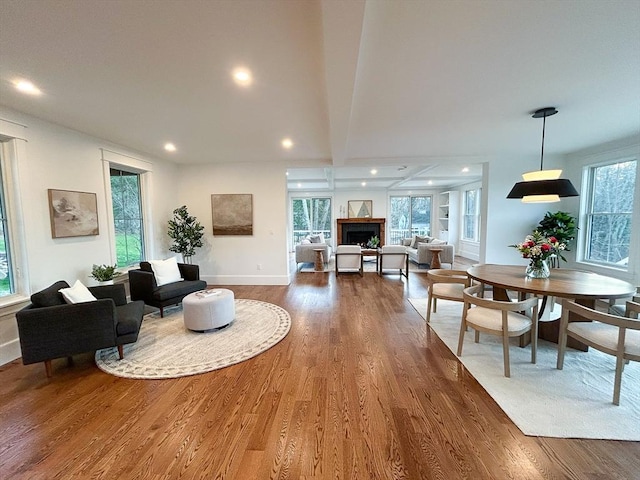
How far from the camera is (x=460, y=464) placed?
154 centimetres

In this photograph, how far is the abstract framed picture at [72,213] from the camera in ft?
10.5

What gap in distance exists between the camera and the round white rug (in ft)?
8.28

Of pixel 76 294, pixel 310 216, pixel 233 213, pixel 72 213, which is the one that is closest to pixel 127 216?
pixel 72 213

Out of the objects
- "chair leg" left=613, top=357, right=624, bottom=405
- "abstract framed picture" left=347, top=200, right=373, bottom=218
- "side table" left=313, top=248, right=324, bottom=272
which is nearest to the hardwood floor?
"chair leg" left=613, top=357, right=624, bottom=405

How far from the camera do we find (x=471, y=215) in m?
8.69

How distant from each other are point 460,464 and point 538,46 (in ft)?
9.11

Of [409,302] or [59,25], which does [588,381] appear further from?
[59,25]

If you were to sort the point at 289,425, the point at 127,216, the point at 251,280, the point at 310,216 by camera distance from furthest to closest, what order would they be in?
the point at 310,216
the point at 251,280
the point at 127,216
the point at 289,425

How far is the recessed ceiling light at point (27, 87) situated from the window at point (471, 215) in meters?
9.52

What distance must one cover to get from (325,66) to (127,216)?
442 centimetres

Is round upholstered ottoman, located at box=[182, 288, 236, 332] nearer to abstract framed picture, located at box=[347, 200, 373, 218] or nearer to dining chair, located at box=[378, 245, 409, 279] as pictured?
dining chair, located at box=[378, 245, 409, 279]

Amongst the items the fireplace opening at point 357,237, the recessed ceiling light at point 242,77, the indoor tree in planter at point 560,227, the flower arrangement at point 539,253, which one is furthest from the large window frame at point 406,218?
the recessed ceiling light at point 242,77

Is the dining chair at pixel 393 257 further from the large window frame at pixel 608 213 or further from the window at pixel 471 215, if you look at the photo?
the window at pixel 471 215

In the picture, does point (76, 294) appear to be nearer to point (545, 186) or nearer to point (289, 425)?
point (289, 425)
